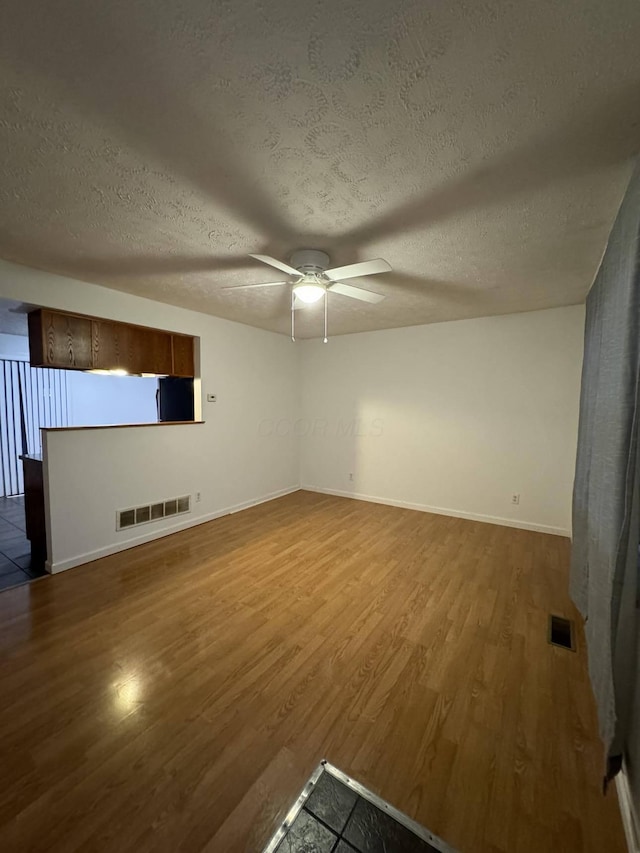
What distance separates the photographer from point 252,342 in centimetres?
444

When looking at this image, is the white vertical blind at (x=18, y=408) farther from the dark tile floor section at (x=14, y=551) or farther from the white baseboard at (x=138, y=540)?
the white baseboard at (x=138, y=540)

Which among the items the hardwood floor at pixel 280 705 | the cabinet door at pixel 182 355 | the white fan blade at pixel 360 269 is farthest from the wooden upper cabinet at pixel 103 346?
the white fan blade at pixel 360 269

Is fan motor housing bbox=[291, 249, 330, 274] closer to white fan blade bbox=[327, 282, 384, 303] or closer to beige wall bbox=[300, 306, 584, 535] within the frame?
white fan blade bbox=[327, 282, 384, 303]

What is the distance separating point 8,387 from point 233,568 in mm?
4859

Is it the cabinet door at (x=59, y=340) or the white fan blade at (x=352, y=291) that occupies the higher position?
the white fan blade at (x=352, y=291)

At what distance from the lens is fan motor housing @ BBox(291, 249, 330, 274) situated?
2104mm

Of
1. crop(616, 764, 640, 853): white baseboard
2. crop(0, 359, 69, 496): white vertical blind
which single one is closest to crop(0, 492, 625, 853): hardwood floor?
crop(616, 764, 640, 853): white baseboard

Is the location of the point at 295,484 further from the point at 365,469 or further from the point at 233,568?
the point at 233,568

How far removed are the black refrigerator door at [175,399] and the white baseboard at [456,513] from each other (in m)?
2.34

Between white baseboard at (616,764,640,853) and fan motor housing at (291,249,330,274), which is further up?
fan motor housing at (291,249,330,274)

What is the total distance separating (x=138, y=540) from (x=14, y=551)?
3.63ft

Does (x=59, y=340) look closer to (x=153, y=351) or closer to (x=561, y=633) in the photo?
(x=153, y=351)

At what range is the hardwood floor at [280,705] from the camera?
1.13 m

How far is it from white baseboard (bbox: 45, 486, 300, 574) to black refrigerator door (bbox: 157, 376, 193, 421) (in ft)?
4.08
